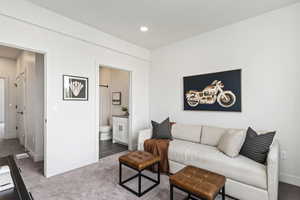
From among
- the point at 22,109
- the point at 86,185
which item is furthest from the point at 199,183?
the point at 22,109

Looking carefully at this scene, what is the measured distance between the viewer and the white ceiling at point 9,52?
4.09m

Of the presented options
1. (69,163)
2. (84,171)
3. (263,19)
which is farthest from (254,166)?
(69,163)

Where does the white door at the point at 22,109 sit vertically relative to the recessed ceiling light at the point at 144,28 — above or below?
below

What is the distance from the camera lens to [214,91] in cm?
310

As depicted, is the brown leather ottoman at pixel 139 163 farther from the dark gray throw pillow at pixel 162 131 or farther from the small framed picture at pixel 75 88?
the small framed picture at pixel 75 88

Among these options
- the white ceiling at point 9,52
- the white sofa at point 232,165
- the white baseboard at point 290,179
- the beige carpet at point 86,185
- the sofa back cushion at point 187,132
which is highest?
the white ceiling at point 9,52

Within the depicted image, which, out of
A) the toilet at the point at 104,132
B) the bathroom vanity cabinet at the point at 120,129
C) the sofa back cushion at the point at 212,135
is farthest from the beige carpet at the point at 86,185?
the toilet at the point at 104,132

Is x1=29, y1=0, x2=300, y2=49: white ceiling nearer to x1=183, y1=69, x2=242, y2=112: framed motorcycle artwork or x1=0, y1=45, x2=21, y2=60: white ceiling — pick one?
x1=183, y1=69, x2=242, y2=112: framed motorcycle artwork

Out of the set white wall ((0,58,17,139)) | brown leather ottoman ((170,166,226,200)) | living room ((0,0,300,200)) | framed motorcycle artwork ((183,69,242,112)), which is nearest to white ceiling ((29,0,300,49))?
living room ((0,0,300,200))

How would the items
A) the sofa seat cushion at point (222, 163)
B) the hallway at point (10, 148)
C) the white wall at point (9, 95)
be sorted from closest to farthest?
the sofa seat cushion at point (222, 163)
the hallway at point (10, 148)
the white wall at point (9, 95)

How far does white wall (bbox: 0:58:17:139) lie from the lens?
16.4ft

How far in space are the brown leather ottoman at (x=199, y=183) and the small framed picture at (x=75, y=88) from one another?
7.41 ft

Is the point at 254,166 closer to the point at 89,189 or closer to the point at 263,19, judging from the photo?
the point at 89,189

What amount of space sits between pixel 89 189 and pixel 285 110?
329cm
